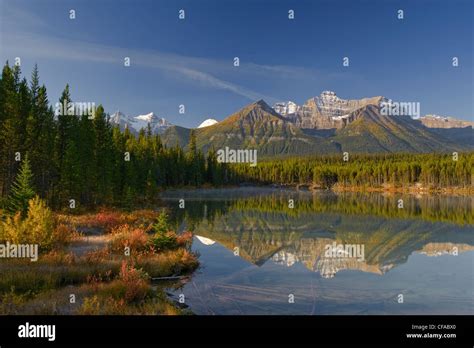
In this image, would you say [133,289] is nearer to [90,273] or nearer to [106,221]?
[90,273]

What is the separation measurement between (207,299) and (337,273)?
28.1 ft

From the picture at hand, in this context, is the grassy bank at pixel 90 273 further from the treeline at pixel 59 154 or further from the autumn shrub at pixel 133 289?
the treeline at pixel 59 154

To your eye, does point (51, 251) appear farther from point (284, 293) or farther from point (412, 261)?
point (412, 261)

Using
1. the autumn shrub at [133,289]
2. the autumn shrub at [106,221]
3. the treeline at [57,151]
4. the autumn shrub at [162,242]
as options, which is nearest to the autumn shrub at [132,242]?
the autumn shrub at [162,242]

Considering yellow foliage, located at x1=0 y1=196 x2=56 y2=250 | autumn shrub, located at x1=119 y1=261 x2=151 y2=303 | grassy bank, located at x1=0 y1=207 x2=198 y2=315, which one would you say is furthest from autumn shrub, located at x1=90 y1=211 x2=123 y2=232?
autumn shrub, located at x1=119 y1=261 x2=151 y2=303

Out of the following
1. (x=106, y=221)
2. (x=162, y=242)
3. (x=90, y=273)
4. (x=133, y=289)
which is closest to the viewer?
(x=133, y=289)

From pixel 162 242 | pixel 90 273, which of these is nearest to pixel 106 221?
pixel 162 242

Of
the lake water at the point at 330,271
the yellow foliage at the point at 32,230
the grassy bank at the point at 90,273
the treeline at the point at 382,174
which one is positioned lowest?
the lake water at the point at 330,271

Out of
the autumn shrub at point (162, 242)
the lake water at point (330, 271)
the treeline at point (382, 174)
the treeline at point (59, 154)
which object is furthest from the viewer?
the treeline at point (382, 174)

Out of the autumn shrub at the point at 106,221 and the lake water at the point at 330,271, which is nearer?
the lake water at the point at 330,271

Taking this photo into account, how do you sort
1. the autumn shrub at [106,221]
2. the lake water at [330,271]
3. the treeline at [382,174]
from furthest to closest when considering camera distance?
the treeline at [382,174] < the autumn shrub at [106,221] < the lake water at [330,271]

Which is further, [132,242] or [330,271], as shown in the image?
[132,242]

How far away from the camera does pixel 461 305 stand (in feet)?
49.1

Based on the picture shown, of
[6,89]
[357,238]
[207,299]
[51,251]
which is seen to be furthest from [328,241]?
[6,89]
